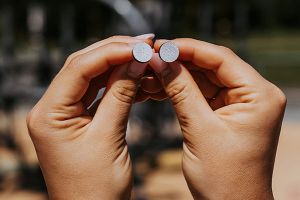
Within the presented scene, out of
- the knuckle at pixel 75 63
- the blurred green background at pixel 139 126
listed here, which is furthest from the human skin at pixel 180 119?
the blurred green background at pixel 139 126

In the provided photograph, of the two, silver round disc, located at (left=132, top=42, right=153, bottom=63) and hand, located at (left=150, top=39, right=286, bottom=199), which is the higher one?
silver round disc, located at (left=132, top=42, right=153, bottom=63)

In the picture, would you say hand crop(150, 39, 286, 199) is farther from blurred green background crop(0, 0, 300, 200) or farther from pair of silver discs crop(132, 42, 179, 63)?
blurred green background crop(0, 0, 300, 200)

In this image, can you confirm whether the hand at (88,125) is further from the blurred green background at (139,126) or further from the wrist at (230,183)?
the blurred green background at (139,126)

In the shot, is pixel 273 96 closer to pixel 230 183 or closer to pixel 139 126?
pixel 230 183

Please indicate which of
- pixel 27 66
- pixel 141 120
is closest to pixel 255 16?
pixel 27 66

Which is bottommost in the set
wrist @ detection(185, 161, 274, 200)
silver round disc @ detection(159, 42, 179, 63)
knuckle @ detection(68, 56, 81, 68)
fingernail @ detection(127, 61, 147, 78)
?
wrist @ detection(185, 161, 274, 200)

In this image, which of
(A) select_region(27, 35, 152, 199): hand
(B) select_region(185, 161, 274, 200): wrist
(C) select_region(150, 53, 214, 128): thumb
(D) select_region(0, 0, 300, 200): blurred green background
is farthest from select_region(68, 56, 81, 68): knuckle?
(D) select_region(0, 0, 300, 200): blurred green background

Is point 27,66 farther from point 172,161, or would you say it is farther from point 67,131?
point 67,131
